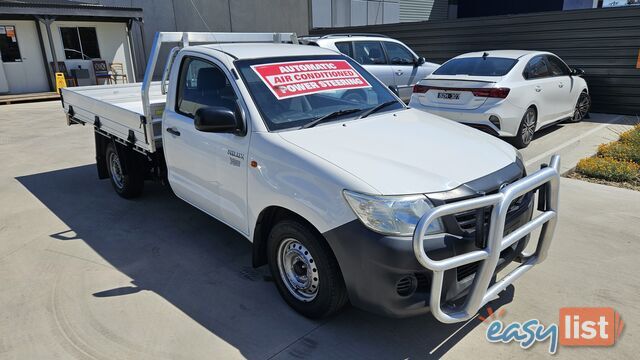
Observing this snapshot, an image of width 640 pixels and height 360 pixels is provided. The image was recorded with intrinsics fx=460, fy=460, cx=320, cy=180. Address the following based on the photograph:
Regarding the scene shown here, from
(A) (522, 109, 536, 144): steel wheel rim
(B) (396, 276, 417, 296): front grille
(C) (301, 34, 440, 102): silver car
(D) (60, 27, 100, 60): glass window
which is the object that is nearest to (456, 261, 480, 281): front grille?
(B) (396, 276, 417, 296): front grille

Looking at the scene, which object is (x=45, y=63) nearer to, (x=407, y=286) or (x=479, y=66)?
(x=479, y=66)

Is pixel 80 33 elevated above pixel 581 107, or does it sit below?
above

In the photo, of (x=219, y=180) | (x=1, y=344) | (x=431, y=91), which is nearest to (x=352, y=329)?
(x=219, y=180)

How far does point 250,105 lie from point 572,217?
3808 mm

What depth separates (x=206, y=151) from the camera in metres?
3.94

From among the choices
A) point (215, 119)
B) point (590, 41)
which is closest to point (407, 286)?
point (215, 119)

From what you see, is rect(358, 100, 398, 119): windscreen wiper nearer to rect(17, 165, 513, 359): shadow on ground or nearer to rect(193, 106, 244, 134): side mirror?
rect(193, 106, 244, 134): side mirror

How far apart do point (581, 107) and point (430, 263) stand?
9.22 metres

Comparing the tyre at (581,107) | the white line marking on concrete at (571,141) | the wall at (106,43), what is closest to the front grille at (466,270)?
the white line marking on concrete at (571,141)

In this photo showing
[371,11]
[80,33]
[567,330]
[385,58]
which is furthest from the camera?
[371,11]

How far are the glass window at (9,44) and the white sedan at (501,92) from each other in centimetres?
1652

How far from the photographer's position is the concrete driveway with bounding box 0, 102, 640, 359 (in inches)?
122

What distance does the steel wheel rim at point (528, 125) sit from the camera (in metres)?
7.70

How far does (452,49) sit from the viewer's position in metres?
13.9
